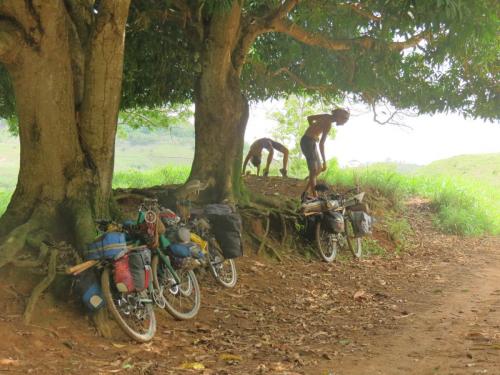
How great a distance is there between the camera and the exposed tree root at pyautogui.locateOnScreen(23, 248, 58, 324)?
543 centimetres

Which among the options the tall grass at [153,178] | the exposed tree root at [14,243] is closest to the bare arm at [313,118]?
the exposed tree root at [14,243]

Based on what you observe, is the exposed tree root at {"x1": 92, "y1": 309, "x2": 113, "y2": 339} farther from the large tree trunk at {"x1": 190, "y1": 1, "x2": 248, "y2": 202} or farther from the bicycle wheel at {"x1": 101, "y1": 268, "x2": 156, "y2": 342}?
the large tree trunk at {"x1": 190, "y1": 1, "x2": 248, "y2": 202}

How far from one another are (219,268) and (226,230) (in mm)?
583

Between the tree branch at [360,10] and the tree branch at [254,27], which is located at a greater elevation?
the tree branch at [360,10]

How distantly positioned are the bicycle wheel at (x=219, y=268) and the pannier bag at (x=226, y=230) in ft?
0.48

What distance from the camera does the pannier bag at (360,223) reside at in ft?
34.2

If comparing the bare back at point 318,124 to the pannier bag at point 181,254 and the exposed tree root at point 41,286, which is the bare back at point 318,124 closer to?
the pannier bag at point 181,254

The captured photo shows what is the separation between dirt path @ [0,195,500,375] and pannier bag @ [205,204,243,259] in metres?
0.59

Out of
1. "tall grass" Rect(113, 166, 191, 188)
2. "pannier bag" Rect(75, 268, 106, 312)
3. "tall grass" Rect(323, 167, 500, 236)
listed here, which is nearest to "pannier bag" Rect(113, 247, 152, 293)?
"pannier bag" Rect(75, 268, 106, 312)

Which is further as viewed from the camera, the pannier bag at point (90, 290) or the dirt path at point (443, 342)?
the pannier bag at point (90, 290)

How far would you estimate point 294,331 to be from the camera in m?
6.26

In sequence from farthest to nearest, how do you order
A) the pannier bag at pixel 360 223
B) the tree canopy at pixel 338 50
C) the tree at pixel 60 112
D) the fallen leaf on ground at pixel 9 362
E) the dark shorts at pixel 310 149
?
the dark shorts at pixel 310 149 < the pannier bag at pixel 360 223 < the tree canopy at pixel 338 50 < the tree at pixel 60 112 < the fallen leaf on ground at pixel 9 362

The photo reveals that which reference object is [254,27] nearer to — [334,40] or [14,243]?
[334,40]

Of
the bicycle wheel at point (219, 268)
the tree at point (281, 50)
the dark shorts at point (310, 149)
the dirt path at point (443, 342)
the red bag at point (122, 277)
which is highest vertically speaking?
the tree at point (281, 50)
